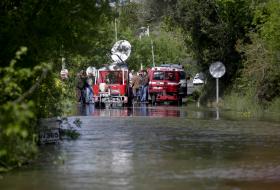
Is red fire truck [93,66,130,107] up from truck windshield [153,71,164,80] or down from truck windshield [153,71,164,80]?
down

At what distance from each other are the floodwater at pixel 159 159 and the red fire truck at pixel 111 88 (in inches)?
585

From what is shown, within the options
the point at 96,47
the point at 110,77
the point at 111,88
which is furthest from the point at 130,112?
the point at 96,47

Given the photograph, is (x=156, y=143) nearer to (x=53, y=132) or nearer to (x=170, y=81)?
(x=53, y=132)

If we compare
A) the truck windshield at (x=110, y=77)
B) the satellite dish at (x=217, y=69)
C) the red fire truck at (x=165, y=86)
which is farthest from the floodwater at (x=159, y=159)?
the red fire truck at (x=165, y=86)

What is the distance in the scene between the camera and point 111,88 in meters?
41.0

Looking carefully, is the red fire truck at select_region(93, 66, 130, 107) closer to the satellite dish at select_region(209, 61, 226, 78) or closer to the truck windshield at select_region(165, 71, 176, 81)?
the satellite dish at select_region(209, 61, 226, 78)

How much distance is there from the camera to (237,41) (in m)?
39.5

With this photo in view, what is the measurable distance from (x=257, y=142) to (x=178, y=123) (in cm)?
701

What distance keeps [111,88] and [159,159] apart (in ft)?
81.7

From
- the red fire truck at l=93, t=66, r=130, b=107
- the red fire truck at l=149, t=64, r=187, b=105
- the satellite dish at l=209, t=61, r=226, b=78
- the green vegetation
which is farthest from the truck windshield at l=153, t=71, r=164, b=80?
the satellite dish at l=209, t=61, r=226, b=78

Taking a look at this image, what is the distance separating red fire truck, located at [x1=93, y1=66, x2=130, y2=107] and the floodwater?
585 inches

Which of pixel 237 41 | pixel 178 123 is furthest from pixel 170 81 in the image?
pixel 178 123

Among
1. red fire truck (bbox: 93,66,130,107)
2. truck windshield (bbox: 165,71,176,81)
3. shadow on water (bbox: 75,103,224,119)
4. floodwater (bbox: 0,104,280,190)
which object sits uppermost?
truck windshield (bbox: 165,71,176,81)

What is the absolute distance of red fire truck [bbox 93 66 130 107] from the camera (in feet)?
133
